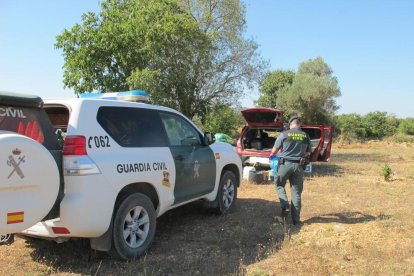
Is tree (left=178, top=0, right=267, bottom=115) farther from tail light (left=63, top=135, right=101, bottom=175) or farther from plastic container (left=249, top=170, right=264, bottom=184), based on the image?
tail light (left=63, top=135, right=101, bottom=175)

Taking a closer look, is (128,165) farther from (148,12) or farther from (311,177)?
(148,12)

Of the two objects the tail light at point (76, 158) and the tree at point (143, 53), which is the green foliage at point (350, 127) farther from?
the tail light at point (76, 158)

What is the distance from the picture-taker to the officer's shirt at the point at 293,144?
748 centimetres

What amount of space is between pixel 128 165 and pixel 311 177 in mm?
9025

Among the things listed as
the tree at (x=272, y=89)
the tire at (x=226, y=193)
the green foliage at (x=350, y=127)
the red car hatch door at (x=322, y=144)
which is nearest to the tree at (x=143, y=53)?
the red car hatch door at (x=322, y=144)

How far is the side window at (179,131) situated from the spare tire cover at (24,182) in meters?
Answer: 2.20

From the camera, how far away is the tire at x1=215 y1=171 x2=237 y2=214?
7.68 meters

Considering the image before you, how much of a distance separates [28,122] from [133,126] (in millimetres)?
1480

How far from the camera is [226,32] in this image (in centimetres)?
2389

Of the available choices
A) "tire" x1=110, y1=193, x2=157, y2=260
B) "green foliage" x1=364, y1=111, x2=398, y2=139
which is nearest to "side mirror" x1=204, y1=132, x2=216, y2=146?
"tire" x1=110, y1=193, x2=157, y2=260

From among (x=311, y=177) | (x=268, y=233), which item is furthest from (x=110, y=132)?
(x=311, y=177)

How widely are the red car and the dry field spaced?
3.63m

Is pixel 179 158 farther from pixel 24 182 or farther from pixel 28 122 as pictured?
pixel 24 182

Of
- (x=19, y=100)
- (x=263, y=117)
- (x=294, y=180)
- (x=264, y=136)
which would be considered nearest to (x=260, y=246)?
(x=294, y=180)
